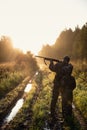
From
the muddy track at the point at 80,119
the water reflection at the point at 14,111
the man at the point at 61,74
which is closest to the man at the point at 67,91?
the man at the point at 61,74

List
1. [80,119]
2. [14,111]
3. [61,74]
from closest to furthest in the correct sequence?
[80,119]
[61,74]
[14,111]

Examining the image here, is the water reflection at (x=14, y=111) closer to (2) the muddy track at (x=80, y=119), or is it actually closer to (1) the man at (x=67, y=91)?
(1) the man at (x=67, y=91)

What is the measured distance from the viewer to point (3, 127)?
1058cm

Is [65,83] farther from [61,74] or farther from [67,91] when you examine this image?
[61,74]

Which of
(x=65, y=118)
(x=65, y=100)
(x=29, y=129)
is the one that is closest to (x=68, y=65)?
(x=65, y=100)

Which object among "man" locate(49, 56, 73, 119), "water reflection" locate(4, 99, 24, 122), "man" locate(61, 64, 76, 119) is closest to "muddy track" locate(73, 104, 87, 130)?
"man" locate(61, 64, 76, 119)

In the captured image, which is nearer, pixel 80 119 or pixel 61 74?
pixel 80 119

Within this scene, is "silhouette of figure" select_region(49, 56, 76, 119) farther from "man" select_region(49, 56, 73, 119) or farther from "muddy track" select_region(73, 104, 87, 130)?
"muddy track" select_region(73, 104, 87, 130)

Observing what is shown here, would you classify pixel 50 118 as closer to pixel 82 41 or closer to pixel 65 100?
pixel 65 100

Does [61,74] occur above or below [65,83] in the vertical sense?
above

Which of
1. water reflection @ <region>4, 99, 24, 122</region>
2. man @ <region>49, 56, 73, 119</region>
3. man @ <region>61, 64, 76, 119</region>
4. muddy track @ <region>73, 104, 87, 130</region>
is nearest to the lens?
muddy track @ <region>73, 104, 87, 130</region>

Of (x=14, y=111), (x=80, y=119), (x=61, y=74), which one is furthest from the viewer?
(x=14, y=111)

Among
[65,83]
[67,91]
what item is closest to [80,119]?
[67,91]

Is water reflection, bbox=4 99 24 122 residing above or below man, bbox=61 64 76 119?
below
